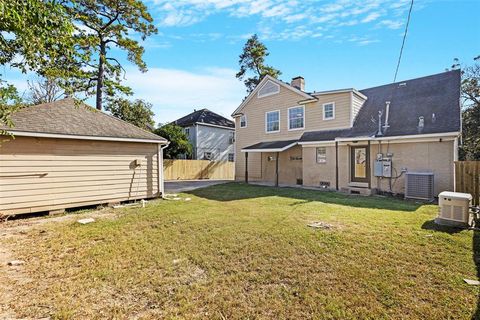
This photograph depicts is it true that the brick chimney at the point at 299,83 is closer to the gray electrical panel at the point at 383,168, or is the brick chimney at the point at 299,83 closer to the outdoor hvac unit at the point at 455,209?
the gray electrical panel at the point at 383,168

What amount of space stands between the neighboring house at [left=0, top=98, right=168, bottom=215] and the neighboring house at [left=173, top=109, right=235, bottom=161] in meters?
16.0

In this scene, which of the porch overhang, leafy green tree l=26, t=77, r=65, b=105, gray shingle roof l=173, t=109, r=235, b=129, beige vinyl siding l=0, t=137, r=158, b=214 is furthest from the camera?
gray shingle roof l=173, t=109, r=235, b=129

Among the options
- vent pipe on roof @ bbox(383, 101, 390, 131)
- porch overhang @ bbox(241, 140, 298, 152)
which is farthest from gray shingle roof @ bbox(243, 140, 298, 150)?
vent pipe on roof @ bbox(383, 101, 390, 131)

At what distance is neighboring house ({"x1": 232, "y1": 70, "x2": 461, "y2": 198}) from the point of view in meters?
10.1

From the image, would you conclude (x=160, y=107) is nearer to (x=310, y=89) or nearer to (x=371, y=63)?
(x=310, y=89)

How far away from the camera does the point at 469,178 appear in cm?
758

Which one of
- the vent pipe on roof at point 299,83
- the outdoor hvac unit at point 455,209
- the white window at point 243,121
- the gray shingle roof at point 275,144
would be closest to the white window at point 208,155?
the white window at point 243,121

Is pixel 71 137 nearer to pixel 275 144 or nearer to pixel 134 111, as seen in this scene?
pixel 275 144

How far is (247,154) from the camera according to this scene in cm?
1775

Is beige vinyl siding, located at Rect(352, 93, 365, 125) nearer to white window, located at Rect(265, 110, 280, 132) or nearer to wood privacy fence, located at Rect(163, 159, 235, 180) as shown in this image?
white window, located at Rect(265, 110, 280, 132)

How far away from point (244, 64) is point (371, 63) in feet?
62.9

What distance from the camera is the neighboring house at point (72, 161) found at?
7051 mm

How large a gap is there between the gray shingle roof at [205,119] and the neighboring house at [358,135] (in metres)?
9.54

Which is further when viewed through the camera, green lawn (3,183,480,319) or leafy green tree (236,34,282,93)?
leafy green tree (236,34,282,93)
